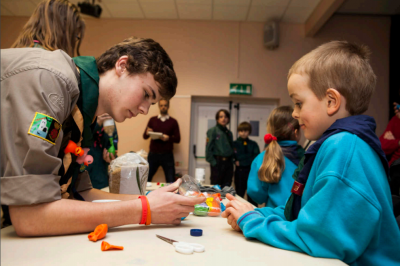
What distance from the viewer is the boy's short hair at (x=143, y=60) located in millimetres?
1041

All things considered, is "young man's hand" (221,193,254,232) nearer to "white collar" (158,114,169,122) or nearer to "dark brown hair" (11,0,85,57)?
"dark brown hair" (11,0,85,57)

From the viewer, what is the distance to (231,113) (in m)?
5.64

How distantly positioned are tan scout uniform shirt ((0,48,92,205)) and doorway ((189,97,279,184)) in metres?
4.79

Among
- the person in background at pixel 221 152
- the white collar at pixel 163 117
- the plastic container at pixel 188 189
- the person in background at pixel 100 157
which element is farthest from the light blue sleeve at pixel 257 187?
the white collar at pixel 163 117

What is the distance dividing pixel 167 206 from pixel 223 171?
3.80m

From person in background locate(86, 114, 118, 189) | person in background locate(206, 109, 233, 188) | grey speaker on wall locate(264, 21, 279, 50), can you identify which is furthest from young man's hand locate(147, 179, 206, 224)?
grey speaker on wall locate(264, 21, 279, 50)

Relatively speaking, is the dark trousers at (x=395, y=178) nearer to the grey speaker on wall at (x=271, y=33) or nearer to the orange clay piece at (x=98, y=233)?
the orange clay piece at (x=98, y=233)

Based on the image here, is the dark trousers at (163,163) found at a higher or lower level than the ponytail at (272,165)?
lower

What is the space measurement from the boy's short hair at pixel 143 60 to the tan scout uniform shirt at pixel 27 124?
0.27m

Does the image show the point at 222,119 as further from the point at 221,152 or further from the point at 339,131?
the point at 339,131

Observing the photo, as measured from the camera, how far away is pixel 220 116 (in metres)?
4.73

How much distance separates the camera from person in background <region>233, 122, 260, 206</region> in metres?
4.64

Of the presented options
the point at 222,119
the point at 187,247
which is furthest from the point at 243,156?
the point at 187,247

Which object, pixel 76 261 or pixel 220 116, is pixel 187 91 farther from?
pixel 76 261
